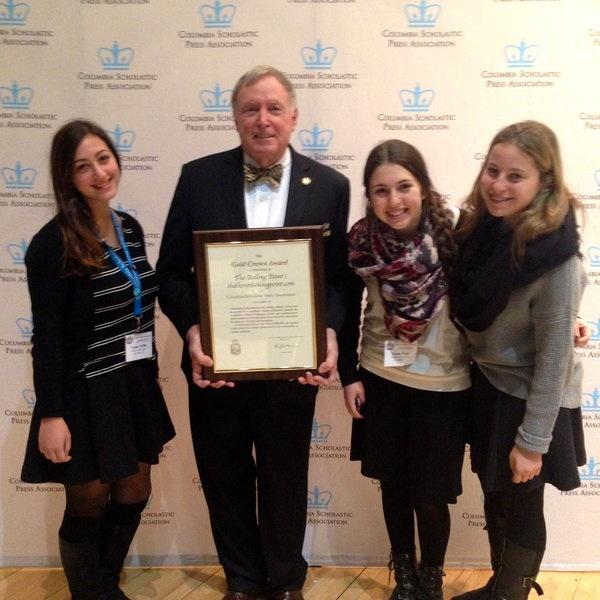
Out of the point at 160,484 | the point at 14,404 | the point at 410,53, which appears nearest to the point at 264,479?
the point at 160,484

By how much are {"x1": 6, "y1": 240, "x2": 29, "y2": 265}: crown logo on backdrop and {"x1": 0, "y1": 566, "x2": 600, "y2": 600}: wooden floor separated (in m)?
1.38

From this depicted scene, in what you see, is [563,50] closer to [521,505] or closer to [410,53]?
[410,53]

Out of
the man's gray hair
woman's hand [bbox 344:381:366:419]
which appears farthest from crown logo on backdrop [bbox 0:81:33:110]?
woman's hand [bbox 344:381:366:419]

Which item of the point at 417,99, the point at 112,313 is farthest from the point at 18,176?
the point at 417,99

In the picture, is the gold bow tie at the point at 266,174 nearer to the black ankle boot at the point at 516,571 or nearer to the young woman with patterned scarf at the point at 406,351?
the young woman with patterned scarf at the point at 406,351

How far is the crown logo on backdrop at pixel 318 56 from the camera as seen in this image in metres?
2.35

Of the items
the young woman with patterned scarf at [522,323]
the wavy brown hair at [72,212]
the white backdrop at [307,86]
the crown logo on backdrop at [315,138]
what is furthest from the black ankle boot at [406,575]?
the crown logo on backdrop at [315,138]

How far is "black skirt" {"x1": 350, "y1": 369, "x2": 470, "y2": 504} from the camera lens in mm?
1894

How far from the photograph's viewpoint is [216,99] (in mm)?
2406

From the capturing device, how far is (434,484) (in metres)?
1.91

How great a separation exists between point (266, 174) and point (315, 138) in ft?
1.87

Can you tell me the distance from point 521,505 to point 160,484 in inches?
61.3

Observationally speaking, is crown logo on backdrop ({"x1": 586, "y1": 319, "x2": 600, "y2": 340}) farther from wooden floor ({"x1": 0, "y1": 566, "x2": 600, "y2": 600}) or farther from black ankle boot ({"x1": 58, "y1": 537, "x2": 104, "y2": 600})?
black ankle boot ({"x1": 58, "y1": 537, "x2": 104, "y2": 600})

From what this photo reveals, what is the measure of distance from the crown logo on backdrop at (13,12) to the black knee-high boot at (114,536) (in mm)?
1913
